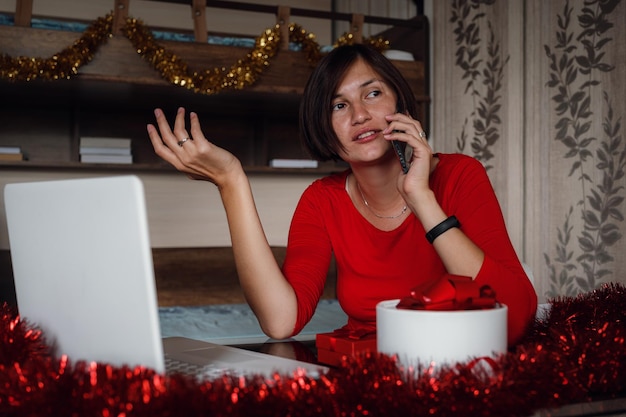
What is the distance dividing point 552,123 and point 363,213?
57.9 inches

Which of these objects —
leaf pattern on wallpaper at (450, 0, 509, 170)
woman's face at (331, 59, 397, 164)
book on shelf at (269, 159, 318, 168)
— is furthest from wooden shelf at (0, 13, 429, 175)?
woman's face at (331, 59, 397, 164)

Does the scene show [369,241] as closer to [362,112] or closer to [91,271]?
[362,112]

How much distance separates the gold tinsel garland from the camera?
8.86 ft

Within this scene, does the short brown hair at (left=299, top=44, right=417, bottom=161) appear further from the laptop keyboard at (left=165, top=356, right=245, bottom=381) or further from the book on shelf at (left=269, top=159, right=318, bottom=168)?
the book on shelf at (left=269, top=159, right=318, bottom=168)

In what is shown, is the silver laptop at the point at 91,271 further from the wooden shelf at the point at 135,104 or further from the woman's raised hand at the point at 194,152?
the wooden shelf at the point at 135,104

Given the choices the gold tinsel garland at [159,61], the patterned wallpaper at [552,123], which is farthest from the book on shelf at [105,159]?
the patterned wallpaper at [552,123]

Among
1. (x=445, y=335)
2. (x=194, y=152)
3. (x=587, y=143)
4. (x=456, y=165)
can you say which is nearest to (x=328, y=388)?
(x=445, y=335)

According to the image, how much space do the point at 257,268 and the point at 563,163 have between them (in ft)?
5.97

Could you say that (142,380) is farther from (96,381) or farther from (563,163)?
(563,163)

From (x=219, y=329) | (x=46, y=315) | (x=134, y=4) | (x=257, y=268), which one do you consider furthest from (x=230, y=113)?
(x=46, y=315)

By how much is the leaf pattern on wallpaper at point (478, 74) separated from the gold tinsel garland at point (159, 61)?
52 cm

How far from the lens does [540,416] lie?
655mm

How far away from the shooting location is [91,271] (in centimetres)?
66

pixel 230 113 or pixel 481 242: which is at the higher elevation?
pixel 230 113
